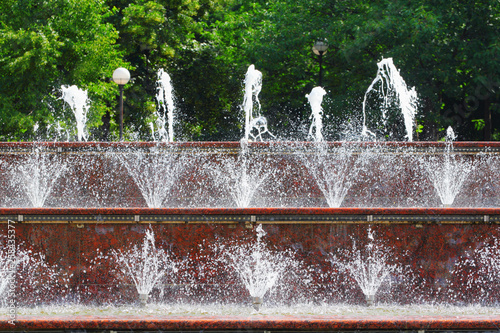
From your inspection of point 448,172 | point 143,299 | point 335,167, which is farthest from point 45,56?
point 143,299

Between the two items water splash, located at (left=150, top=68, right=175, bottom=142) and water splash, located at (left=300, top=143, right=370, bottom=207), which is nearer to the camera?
water splash, located at (left=300, top=143, right=370, bottom=207)

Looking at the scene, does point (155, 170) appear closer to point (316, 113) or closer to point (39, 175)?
point (39, 175)

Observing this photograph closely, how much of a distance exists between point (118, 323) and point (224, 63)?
82.2 ft

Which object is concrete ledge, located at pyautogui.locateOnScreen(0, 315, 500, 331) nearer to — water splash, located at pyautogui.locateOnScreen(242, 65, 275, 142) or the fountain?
the fountain

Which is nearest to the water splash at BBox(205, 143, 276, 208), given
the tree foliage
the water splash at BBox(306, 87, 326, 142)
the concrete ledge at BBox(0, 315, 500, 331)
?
the concrete ledge at BBox(0, 315, 500, 331)

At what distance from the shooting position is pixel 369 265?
23.5 ft

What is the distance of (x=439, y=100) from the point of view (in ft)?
67.3

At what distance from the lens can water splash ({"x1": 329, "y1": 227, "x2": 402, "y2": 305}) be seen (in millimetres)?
7129

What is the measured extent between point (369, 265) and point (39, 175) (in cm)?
576

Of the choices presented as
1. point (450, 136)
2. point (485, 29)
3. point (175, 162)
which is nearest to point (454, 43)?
point (485, 29)

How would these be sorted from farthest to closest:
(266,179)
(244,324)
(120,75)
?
(120,75), (266,179), (244,324)

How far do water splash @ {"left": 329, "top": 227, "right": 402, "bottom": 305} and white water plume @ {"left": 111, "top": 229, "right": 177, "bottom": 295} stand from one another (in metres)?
1.79

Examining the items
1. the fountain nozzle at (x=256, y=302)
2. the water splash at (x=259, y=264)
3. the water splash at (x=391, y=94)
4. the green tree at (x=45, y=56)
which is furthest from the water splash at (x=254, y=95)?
the fountain nozzle at (x=256, y=302)

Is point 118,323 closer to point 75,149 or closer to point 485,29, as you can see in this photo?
point 75,149
